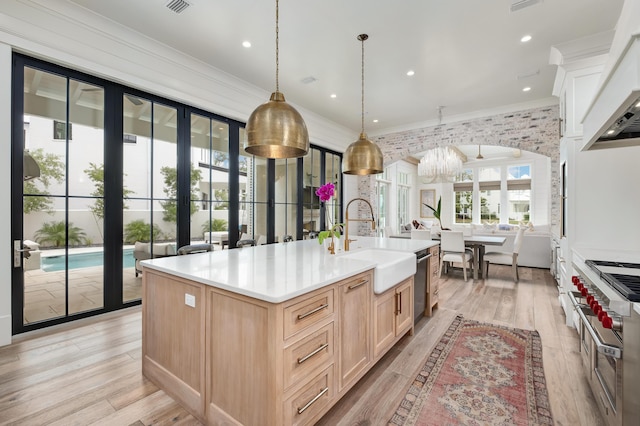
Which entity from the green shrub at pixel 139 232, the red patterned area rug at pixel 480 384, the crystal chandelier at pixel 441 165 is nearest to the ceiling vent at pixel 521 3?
the red patterned area rug at pixel 480 384

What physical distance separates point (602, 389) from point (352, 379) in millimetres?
1366

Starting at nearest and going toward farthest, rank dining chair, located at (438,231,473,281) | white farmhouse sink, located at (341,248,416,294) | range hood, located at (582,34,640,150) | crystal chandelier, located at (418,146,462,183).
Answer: range hood, located at (582,34,640,150) → white farmhouse sink, located at (341,248,416,294) → dining chair, located at (438,231,473,281) → crystal chandelier, located at (418,146,462,183)

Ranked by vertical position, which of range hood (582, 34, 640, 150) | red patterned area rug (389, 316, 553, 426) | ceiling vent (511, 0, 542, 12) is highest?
ceiling vent (511, 0, 542, 12)

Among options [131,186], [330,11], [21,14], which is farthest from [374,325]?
[21,14]

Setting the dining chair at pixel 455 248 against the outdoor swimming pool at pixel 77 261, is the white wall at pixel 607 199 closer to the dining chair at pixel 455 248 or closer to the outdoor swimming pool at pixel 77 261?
the dining chair at pixel 455 248

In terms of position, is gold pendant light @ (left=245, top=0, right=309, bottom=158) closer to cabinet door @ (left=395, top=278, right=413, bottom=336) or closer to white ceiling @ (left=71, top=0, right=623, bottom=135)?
cabinet door @ (left=395, top=278, right=413, bottom=336)

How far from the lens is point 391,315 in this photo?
243cm

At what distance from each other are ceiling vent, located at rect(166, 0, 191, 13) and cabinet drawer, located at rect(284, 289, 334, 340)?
3050 mm

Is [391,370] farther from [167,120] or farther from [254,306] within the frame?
[167,120]

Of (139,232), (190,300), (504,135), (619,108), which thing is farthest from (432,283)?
(504,135)

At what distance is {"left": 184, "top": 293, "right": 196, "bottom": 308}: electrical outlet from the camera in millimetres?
1736

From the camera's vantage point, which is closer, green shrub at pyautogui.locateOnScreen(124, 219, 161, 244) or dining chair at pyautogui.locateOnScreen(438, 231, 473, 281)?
green shrub at pyautogui.locateOnScreen(124, 219, 161, 244)

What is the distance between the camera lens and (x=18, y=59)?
272cm

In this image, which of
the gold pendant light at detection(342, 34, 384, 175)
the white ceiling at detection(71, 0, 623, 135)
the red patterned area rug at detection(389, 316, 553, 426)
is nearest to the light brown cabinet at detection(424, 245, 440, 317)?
the red patterned area rug at detection(389, 316, 553, 426)
